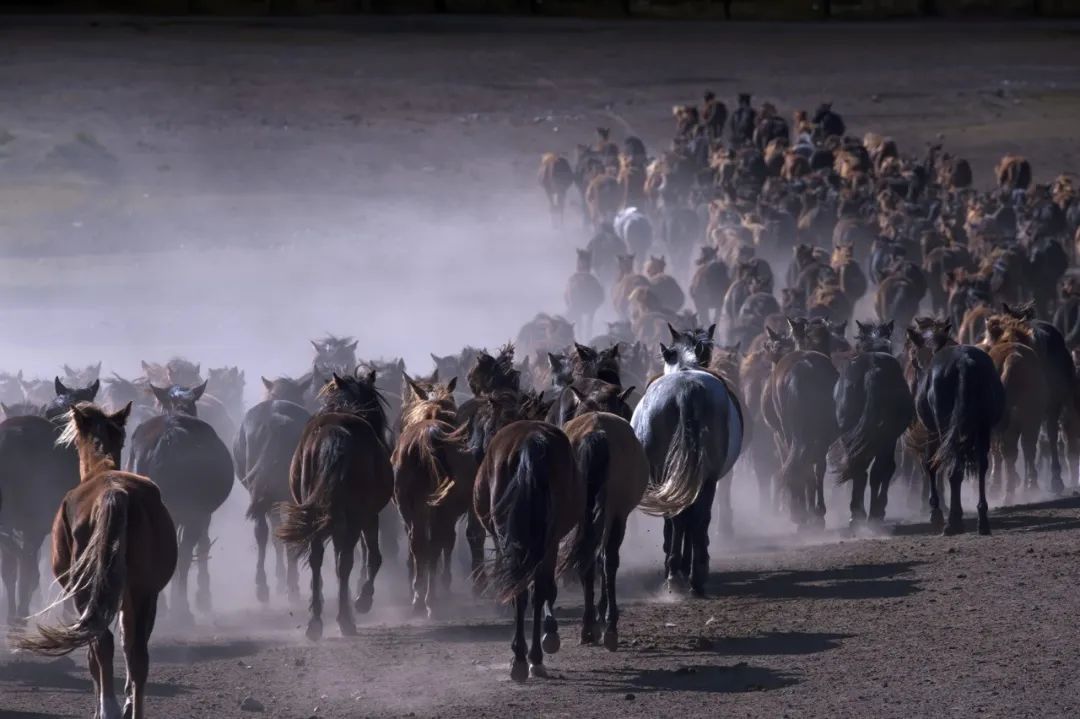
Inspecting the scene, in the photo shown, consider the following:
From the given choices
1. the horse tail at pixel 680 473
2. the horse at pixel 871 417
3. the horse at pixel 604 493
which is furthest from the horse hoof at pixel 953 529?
the horse at pixel 604 493

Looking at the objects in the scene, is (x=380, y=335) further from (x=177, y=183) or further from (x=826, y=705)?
(x=826, y=705)

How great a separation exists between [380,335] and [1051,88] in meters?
23.2

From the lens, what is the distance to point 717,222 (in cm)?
2661

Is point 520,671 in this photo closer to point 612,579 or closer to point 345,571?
point 612,579

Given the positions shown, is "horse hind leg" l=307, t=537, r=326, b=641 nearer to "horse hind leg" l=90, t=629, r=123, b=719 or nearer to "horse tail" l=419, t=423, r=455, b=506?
"horse tail" l=419, t=423, r=455, b=506

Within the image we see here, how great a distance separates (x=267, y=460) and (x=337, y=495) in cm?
169

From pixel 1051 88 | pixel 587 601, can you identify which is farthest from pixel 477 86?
pixel 587 601

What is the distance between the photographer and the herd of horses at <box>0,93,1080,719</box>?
8.64 meters

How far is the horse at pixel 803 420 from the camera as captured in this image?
44.2 ft

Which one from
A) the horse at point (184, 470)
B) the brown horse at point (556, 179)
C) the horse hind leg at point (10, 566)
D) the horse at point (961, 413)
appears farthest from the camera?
the brown horse at point (556, 179)

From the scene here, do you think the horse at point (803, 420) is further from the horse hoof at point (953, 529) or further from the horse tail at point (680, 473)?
the horse tail at point (680, 473)

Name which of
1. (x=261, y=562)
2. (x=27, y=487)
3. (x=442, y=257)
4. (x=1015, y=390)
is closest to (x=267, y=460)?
(x=261, y=562)

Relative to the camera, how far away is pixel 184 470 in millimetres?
11172

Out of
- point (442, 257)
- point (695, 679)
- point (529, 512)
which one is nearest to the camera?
point (529, 512)
